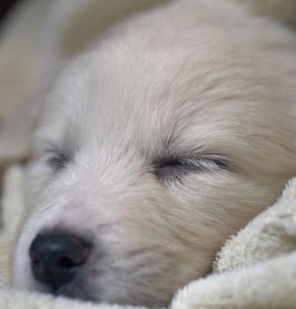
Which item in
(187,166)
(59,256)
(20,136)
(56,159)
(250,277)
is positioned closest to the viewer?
(250,277)

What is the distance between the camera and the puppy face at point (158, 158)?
1146 millimetres

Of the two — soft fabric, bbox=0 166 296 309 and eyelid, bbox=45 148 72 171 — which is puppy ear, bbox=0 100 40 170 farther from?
soft fabric, bbox=0 166 296 309

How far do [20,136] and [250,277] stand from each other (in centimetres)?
102

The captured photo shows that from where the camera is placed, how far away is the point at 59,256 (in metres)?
1.10

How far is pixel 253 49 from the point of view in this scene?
1464mm

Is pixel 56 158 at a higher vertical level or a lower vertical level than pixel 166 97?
lower

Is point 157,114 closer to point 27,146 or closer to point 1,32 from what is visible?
point 27,146

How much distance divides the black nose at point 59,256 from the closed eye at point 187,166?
0.25 m

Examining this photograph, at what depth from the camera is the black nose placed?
1105 mm

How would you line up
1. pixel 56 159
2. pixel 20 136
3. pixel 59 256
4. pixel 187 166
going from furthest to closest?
pixel 20 136 → pixel 56 159 → pixel 187 166 → pixel 59 256

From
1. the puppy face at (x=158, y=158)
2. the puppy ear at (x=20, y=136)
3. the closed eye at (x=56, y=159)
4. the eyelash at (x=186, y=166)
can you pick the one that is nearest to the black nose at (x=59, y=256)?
the puppy face at (x=158, y=158)

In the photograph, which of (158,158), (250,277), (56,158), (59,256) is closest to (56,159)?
(56,158)

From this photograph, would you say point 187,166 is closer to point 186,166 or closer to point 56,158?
point 186,166

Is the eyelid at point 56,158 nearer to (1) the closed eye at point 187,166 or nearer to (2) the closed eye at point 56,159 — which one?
(2) the closed eye at point 56,159
